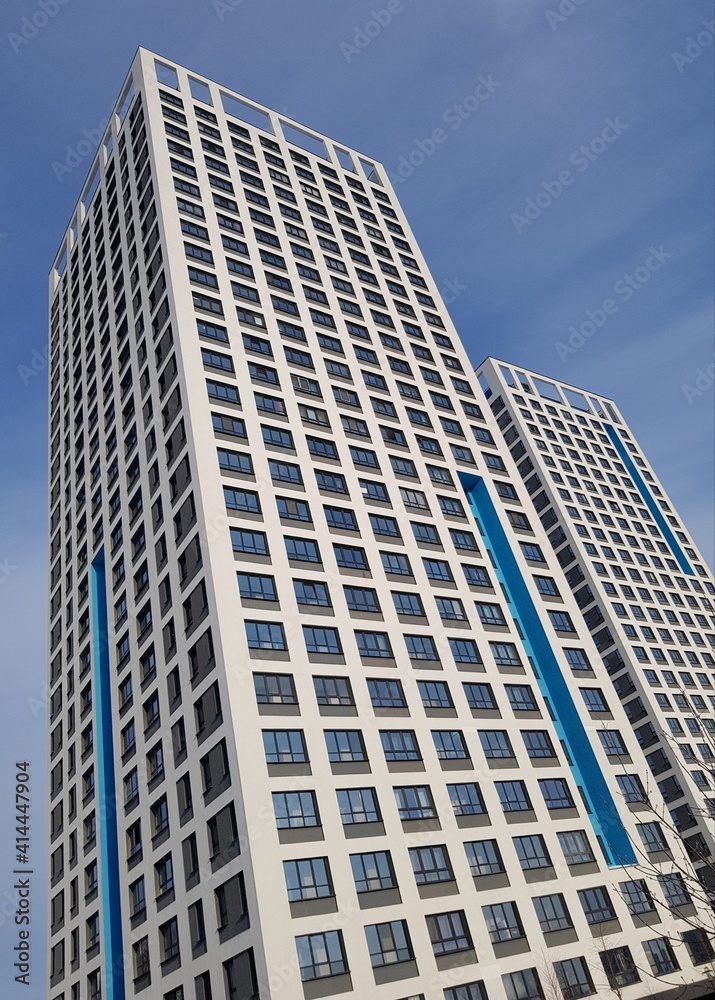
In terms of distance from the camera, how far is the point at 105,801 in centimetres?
4862

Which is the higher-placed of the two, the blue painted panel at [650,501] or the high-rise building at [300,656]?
the blue painted panel at [650,501]

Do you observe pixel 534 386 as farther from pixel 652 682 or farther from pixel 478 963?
pixel 478 963

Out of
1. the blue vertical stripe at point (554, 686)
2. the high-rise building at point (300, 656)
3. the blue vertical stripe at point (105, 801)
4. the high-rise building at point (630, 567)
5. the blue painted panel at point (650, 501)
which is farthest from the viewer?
the blue painted panel at point (650, 501)

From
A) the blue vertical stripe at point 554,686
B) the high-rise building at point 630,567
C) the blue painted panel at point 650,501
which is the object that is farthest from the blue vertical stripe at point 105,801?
the blue painted panel at point 650,501

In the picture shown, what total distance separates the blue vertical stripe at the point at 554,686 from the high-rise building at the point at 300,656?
0.62 feet

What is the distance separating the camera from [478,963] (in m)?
36.6

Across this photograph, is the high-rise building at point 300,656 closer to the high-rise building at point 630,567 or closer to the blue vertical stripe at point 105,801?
the blue vertical stripe at point 105,801

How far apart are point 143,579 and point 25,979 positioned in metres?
27.3

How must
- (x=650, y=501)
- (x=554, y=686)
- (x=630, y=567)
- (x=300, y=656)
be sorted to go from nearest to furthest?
1. (x=300, y=656)
2. (x=554, y=686)
3. (x=630, y=567)
4. (x=650, y=501)

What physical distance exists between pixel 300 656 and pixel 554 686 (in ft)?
63.7

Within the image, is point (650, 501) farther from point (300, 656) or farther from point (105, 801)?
point (105, 801)

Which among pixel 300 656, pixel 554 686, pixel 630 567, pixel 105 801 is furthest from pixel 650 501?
pixel 105 801

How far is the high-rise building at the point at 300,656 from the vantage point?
36562 millimetres

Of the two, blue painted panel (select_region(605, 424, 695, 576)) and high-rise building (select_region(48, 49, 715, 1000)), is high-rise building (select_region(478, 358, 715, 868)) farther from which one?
high-rise building (select_region(48, 49, 715, 1000))
